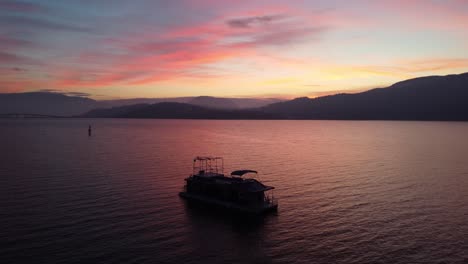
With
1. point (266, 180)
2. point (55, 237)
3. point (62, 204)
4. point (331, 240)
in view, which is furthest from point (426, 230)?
point (62, 204)

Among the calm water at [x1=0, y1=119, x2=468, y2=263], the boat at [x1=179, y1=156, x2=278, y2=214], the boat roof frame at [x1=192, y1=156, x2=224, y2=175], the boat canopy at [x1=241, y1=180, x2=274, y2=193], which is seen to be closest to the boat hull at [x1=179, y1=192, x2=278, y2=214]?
the boat at [x1=179, y1=156, x2=278, y2=214]

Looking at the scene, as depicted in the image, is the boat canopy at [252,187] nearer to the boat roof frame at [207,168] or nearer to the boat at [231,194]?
the boat at [231,194]

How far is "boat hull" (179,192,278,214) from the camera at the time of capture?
58.6m

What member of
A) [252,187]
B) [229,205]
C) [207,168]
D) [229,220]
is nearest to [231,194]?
[229,205]

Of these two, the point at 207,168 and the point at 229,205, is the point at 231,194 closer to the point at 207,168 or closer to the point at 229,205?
the point at 229,205

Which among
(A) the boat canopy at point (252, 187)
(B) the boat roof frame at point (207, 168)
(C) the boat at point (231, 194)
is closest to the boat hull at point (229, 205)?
(C) the boat at point (231, 194)

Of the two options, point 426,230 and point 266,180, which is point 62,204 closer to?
point 266,180

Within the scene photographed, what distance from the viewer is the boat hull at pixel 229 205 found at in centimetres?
5863

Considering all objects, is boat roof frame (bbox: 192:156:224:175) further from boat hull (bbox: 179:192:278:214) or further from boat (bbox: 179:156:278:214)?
boat hull (bbox: 179:192:278:214)

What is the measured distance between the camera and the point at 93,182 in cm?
7869

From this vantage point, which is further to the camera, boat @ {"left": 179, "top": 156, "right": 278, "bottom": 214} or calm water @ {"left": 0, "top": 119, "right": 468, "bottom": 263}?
boat @ {"left": 179, "top": 156, "right": 278, "bottom": 214}

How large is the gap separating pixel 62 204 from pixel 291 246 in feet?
132

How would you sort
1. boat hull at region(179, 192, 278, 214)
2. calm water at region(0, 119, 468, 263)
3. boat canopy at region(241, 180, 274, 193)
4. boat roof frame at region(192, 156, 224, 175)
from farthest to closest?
1. boat roof frame at region(192, 156, 224, 175)
2. boat canopy at region(241, 180, 274, 193)
3. boat hull at region(179, 192, 278, 214)
4. calm water at region(0, 119, 468, 263)

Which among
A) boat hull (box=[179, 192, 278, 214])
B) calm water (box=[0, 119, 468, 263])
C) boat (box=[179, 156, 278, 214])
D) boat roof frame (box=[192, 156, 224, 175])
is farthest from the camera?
boat roof frame (box=[192, 156, 224, 175])
